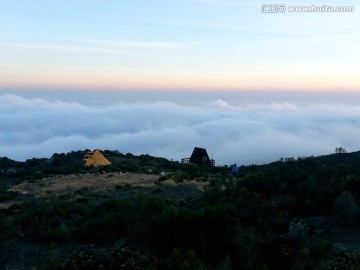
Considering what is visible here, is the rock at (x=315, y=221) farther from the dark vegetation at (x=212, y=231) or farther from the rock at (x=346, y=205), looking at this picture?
the rock at (x=346, y=205)

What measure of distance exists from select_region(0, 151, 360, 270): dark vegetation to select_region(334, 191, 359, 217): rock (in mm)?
92

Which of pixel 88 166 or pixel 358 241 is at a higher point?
pixel 88 166

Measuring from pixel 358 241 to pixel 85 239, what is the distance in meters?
7.18

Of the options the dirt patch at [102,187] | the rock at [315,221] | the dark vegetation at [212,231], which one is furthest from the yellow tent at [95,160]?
the rock at [315,221]

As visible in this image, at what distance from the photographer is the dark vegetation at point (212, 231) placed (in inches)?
334

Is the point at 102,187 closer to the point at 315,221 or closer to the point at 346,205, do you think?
the point at 315,221

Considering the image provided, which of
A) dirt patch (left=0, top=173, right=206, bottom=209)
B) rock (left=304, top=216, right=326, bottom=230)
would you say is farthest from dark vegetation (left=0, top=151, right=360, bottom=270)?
dirt patch (left=0, top=173, right=206, bottom=209)

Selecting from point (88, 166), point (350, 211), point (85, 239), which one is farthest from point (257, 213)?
point (88, 166)

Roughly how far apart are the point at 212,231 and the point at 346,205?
4.71m

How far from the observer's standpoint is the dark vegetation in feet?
27.8

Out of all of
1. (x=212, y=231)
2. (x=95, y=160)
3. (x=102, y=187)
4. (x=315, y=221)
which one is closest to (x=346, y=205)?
(x=315, y=221)

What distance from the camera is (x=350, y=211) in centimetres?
1230

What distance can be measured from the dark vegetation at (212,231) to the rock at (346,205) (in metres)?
0.09

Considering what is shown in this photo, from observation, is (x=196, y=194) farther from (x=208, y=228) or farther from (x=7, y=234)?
(x=7, y=234)
